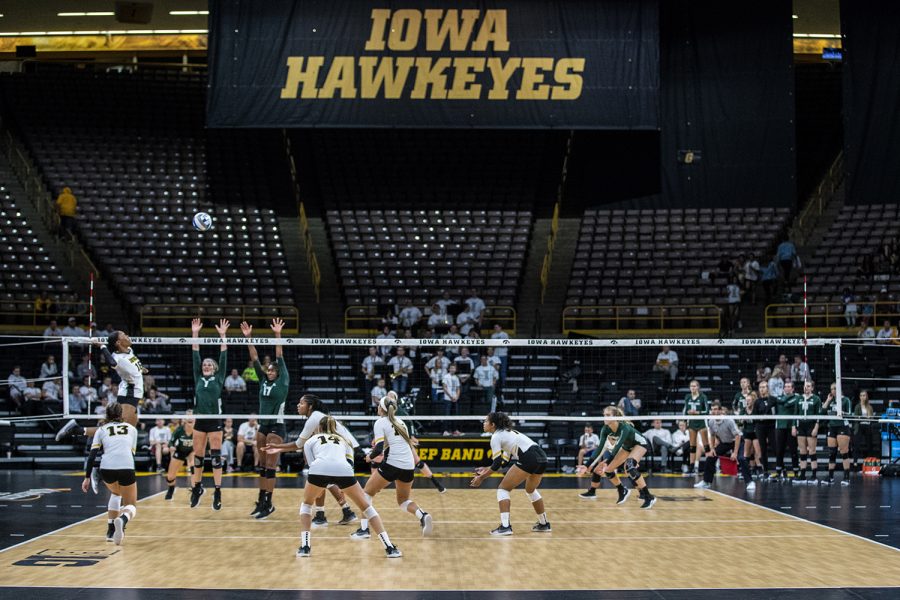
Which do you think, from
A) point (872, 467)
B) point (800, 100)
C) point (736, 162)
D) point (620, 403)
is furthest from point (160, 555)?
point (800, 100)

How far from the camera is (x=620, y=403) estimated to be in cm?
2291

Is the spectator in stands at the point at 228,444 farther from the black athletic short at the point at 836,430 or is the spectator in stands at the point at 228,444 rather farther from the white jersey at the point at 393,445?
the black athletic short at the point at 836,430

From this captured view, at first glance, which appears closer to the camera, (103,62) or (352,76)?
(352,76)

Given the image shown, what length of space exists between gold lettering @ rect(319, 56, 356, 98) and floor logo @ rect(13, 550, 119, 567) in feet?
57.7

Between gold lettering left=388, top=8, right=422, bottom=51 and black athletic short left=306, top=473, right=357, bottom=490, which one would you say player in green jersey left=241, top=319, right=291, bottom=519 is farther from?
gold lettering left=388, top=8, right=422, bottom=51

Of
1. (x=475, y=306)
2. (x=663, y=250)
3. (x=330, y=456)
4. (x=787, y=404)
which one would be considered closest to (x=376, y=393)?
(x=475, y=306)

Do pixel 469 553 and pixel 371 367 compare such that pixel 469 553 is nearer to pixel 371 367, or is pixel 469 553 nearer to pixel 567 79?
pixel 371 367

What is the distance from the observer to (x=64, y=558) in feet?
39.6

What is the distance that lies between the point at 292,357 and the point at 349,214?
26.1 ft

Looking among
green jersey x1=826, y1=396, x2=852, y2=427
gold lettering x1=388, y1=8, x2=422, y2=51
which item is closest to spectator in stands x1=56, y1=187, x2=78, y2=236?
gold lettering x1=388, y1=8, x2=422, y2=51

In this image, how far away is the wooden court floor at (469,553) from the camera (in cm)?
1093

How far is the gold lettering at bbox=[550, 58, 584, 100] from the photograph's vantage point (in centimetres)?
2789

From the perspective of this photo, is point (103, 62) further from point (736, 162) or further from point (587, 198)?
point (736, 162)

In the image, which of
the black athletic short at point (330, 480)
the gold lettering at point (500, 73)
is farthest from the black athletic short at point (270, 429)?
the gold lettering at point (500, 73)
